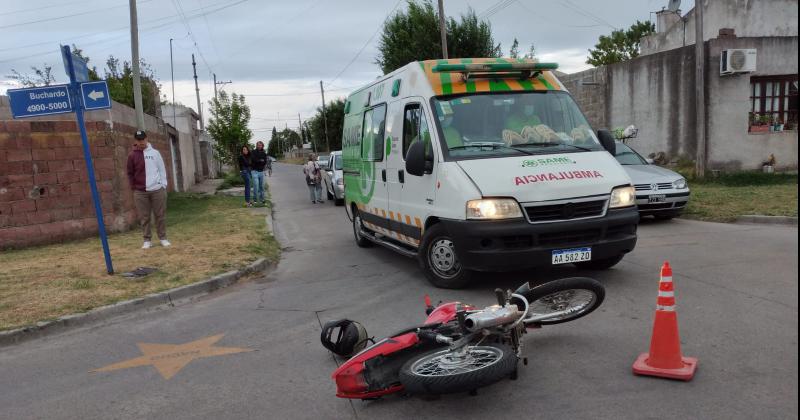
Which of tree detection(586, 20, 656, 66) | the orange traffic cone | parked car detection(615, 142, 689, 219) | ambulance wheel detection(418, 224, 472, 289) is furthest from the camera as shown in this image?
tree detection(586, 20, 656, 66)

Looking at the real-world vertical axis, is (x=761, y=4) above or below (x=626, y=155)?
above

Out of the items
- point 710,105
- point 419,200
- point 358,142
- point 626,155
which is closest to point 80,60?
point 358,142

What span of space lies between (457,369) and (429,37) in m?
28.3

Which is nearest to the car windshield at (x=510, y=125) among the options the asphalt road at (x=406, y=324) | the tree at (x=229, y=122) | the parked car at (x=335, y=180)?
the asphalt road at (x=406, y=324)

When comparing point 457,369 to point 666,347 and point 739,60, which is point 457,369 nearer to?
point 666,347

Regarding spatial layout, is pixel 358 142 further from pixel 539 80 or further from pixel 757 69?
pixel 757 69

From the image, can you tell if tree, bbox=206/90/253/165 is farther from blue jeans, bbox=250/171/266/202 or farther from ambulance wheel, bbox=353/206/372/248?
ambulance wheel, bbox=353/206/372/248

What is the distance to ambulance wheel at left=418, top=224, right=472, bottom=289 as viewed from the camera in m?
6.11

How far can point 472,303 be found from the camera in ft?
18.6

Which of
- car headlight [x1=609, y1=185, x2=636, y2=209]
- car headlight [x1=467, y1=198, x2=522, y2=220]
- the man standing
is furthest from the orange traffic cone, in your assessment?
the man standing

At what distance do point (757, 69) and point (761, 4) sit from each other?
332 inches

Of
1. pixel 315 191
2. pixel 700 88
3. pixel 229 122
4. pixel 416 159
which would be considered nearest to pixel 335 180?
pixel 315 191

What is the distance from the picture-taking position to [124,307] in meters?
6.33

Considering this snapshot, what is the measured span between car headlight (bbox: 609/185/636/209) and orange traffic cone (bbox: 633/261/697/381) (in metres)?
2.11
